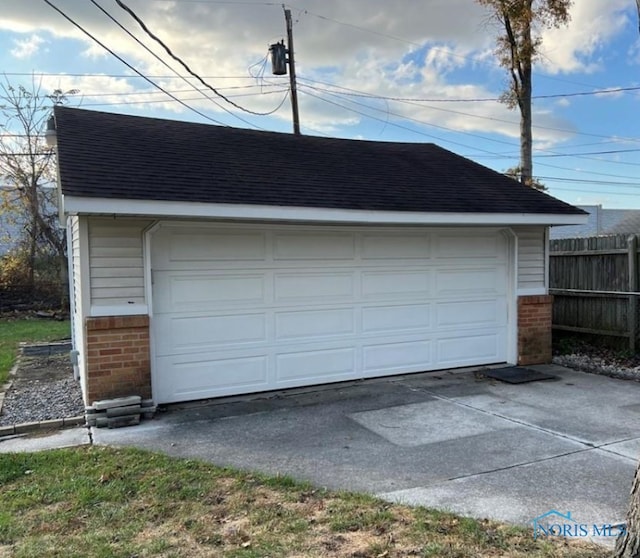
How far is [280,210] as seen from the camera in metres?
5.86

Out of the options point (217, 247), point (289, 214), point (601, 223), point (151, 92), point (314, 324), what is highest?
point (151, 92)

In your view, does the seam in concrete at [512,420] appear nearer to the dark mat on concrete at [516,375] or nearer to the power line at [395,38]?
the dark mat on concrete at [516,375]

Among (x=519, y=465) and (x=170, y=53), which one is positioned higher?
(x=170, y=53)

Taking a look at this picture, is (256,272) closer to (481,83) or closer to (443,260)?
(443,260)

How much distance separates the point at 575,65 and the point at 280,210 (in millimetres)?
13617

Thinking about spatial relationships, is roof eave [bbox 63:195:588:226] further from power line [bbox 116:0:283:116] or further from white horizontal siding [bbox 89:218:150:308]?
power line [bbox 116:0:283:116]

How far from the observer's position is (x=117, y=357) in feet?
17.9

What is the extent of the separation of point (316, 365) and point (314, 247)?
4.95 ft

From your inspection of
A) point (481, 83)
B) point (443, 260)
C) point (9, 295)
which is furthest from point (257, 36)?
point (9, 295)

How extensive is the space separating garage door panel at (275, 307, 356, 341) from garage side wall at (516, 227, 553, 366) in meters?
2.70

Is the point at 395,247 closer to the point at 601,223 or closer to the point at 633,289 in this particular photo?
the point at 633,289

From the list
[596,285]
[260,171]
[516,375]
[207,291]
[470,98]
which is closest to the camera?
[207,291]

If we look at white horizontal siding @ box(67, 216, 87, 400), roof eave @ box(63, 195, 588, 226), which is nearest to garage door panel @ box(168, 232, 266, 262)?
roof eave @ box(63, 195, 588, 226)

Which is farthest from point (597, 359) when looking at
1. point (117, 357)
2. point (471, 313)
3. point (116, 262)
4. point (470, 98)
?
point (470, 98)
